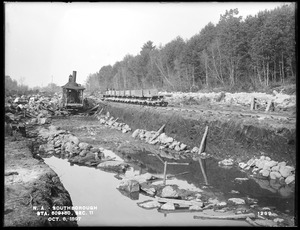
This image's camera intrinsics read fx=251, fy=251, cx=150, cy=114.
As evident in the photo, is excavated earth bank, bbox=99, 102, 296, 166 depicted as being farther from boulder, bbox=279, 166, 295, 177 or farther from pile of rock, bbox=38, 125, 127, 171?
pile of rock, bbox=38, 125, 127, 171

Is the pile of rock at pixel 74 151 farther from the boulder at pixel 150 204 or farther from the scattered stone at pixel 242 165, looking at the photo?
the scattered stone at pixel 242 165

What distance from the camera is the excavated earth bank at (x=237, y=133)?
10430 millimetres

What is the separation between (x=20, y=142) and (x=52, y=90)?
166 ft

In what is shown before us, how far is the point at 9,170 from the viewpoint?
7.76 meters

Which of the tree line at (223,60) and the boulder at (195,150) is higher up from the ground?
the tree line at (223,60)

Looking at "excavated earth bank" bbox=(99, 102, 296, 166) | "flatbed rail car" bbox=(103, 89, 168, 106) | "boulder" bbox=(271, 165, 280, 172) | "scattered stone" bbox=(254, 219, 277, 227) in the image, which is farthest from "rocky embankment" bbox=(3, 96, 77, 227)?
"flatbed rail car" bbox=(103, 89, 168, 106)

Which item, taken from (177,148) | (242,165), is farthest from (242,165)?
(177,148)

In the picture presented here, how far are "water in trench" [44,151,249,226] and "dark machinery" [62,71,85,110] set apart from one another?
19875mm

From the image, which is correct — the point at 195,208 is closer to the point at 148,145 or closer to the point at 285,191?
the point at 285,191

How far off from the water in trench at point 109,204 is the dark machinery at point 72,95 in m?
19.9

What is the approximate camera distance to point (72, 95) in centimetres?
3184

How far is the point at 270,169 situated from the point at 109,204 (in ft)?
21.2

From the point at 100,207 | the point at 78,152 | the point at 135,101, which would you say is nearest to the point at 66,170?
the point at 78,152

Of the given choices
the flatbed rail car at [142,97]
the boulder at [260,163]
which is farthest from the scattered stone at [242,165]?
the flatbed rail car at [142,97]
